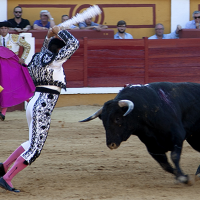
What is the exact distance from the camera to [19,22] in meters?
7.89

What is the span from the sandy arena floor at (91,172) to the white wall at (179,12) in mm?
3983

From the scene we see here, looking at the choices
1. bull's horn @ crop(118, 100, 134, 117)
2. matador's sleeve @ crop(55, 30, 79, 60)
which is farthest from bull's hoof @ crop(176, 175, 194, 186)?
matador's sleeve @ crop(55, 30, 79, 60)

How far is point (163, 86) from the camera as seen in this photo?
344 cm

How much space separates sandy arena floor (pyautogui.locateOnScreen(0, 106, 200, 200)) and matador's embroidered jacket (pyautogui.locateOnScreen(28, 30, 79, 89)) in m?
0.77

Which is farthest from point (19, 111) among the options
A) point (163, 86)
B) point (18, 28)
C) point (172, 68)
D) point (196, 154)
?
point (163, 86)

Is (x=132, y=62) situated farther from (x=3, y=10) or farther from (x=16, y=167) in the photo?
(x=16, y=167)

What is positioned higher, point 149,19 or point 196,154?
point 149,19

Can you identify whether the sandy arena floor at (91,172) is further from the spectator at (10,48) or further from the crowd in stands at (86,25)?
the crowd in stands at (86,25)

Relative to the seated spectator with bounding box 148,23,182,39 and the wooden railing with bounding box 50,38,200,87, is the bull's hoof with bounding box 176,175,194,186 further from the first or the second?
the seated spectator with bounding box 148,23,182,39

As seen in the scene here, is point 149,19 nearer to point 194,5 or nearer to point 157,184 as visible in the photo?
point 194,5

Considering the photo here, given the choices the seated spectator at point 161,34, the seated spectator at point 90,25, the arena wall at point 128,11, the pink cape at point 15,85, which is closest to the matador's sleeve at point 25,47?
the pink cape at point 15,85

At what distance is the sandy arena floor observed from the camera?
3.10 metres

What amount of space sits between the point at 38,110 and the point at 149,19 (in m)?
6.31

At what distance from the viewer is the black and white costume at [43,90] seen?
3.08 m
